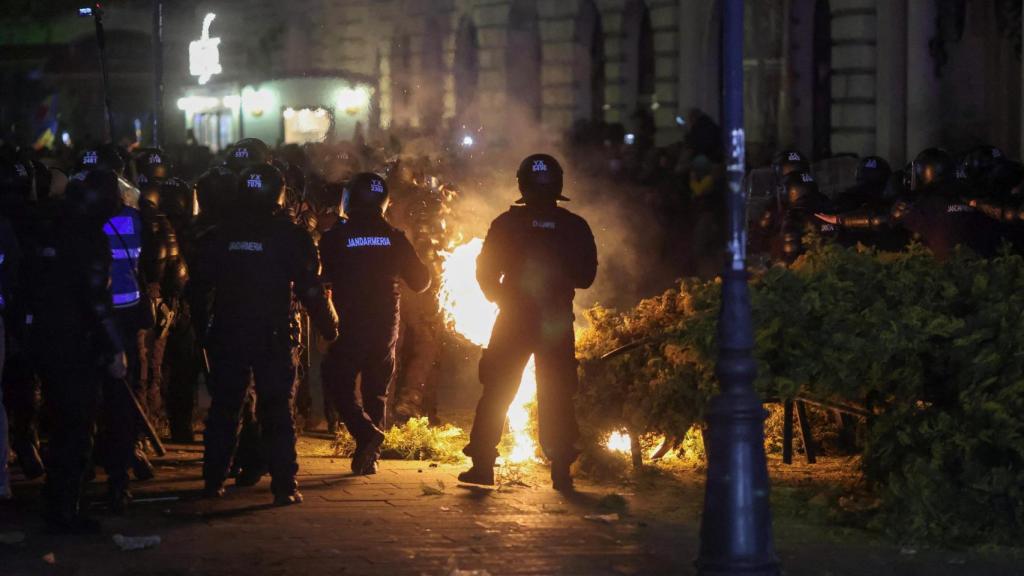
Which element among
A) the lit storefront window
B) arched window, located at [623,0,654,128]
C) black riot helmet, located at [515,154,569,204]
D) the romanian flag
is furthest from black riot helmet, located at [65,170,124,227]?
the romanian flag

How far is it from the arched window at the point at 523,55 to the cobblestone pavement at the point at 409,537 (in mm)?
24407

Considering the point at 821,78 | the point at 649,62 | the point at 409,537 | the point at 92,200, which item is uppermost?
the point at 649,62

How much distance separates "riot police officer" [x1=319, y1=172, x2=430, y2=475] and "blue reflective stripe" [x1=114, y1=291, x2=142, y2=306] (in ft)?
4.32

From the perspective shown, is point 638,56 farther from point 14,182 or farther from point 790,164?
point 14,182

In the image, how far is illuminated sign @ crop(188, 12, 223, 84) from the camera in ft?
134

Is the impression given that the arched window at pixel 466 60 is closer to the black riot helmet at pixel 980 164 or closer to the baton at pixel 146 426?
the black riot helmet at pixel 980 164

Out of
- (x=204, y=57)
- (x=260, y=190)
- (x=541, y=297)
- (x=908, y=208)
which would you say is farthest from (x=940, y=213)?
(x=204, y=57)

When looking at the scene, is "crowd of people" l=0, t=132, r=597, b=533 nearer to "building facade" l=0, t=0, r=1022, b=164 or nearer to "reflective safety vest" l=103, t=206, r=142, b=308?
"reflective safety vest" l=103, t=206, r=142, b=308

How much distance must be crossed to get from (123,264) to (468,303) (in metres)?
2.89

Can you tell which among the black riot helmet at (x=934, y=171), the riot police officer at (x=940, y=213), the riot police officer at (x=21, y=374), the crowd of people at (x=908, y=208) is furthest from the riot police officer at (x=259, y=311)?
the black riot helmet at (x=934, y=171)

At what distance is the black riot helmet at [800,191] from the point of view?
43.7 feet

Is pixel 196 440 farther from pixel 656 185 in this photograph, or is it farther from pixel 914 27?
pixel 914 27

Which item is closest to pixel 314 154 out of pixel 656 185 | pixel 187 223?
pixel 656 185

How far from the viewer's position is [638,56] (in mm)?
31594
